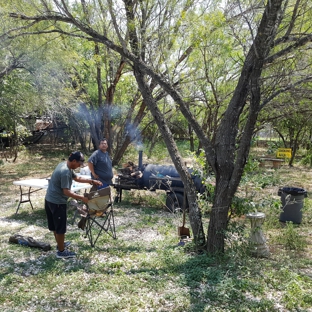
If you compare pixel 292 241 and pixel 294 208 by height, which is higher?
pixel 294 208

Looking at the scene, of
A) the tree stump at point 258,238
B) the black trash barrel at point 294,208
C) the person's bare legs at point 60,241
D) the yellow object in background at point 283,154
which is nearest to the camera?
the person's bare legs at point 60,241

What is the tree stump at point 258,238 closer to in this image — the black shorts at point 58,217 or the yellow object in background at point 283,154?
the black shorts at point 58,217

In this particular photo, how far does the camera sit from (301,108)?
930 centimetres

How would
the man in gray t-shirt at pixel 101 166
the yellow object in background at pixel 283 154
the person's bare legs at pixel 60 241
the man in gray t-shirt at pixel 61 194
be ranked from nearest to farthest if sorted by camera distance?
1. the man in gray t-shirt at pixel 61 194
2. the person's bare legs at pixel 60 241
3. the man in gray t-shirt at pixel 101 166
4. the yellow object in background at pixel 283 154

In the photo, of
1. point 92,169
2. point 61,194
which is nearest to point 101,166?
point 92,169

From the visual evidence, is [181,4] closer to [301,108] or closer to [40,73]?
[301,108]

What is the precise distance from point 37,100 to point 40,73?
113 centimetres

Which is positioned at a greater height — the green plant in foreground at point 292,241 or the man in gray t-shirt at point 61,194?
the man in gray t-shirt at point 61,194

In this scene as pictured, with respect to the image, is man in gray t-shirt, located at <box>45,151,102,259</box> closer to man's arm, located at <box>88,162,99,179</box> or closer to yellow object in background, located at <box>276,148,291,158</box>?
man's arm, located at <box>88,162,99,179</box>

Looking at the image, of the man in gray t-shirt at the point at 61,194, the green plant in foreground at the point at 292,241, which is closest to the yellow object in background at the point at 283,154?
the green plant in foreground at the point at 292,241

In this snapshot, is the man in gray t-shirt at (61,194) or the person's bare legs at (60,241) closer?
the man in gray t-shirt at (61,194)

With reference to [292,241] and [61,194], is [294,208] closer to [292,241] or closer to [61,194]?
[292,241]

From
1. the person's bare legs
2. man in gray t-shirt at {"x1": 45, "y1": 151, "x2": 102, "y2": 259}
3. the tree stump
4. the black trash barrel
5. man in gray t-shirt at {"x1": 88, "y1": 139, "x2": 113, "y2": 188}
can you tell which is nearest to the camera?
man in gray t-shirt at {"x1": 45, "y1": 151, "x2": 102, "y2": 259}

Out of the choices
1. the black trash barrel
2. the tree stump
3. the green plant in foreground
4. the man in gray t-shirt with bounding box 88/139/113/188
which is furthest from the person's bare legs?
the black trash barrel
